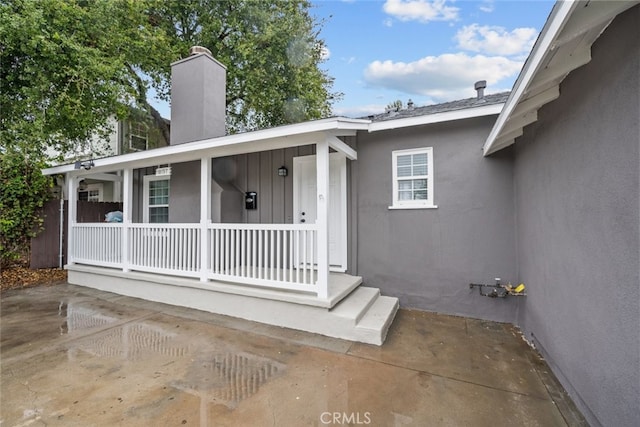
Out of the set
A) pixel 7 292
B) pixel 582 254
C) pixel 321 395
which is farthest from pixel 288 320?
pixel 7 292

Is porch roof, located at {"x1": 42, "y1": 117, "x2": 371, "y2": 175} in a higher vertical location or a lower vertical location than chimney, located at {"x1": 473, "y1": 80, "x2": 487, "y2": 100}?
lower

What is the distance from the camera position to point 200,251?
4.85m

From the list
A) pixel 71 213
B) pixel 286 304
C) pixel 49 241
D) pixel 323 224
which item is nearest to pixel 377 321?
pixel 286 304

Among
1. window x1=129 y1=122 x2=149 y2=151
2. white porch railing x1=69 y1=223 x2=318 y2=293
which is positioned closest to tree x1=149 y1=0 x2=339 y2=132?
window x1=129 y1=122 x2=149 y2=151

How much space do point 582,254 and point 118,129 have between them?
14.4 m

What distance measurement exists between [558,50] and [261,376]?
3627 mm

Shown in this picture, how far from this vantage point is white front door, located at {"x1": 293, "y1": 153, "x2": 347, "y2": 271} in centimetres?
537

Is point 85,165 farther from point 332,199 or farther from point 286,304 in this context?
point 286,304

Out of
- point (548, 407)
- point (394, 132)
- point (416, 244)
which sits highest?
point (394, 132)

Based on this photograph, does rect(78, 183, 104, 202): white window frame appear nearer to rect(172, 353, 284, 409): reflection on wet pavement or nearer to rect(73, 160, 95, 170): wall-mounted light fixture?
rect(73, 160, 95, 170): wall-mounted light fixture

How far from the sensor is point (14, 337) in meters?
3.68

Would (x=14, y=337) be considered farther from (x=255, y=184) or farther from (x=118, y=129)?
(x=118, y=129)

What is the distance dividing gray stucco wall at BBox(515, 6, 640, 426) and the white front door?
298cm

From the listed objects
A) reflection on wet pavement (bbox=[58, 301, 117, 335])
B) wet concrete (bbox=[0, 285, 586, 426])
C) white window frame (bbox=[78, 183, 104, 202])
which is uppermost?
white window frame (bbox=[78, 183, 104, 202])
